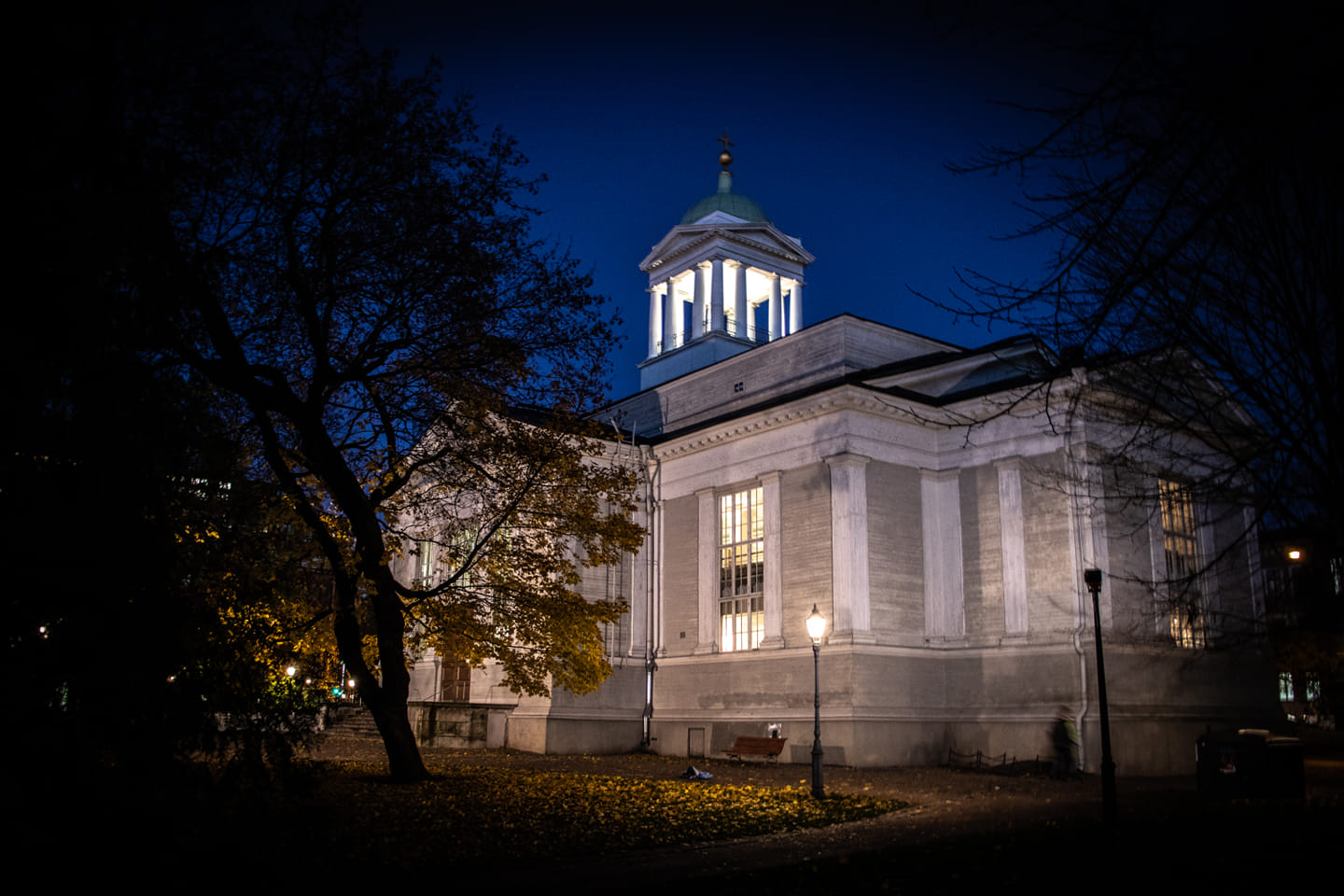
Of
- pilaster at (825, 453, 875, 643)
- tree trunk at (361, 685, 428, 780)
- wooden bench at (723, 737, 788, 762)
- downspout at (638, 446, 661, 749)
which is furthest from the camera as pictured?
downspout at (638, 446, 661, 749)

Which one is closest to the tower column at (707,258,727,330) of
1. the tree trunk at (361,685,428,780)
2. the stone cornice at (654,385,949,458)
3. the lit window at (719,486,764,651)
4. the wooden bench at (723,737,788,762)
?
the stone cornice at (654,385,949,458)

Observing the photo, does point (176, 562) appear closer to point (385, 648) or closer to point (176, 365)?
point (176, 365)

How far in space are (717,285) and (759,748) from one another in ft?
70.7

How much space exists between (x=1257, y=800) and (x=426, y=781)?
14.2 m

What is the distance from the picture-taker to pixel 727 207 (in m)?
45.7

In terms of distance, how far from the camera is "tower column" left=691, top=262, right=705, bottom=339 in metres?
42.7

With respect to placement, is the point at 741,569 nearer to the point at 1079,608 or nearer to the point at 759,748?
the point at 759,748

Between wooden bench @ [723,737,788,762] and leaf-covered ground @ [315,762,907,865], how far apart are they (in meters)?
5.86

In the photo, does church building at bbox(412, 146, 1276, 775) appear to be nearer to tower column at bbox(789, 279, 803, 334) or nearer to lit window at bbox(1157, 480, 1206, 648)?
lit window at bbox(1157, 480, 1206, 648)

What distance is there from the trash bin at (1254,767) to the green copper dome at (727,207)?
31871 millimetres

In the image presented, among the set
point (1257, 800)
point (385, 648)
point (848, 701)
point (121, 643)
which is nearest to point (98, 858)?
point (121, 643)

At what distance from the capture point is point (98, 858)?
6605mm

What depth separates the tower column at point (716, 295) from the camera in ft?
138

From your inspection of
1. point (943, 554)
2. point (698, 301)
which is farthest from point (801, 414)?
point (698, 301)
